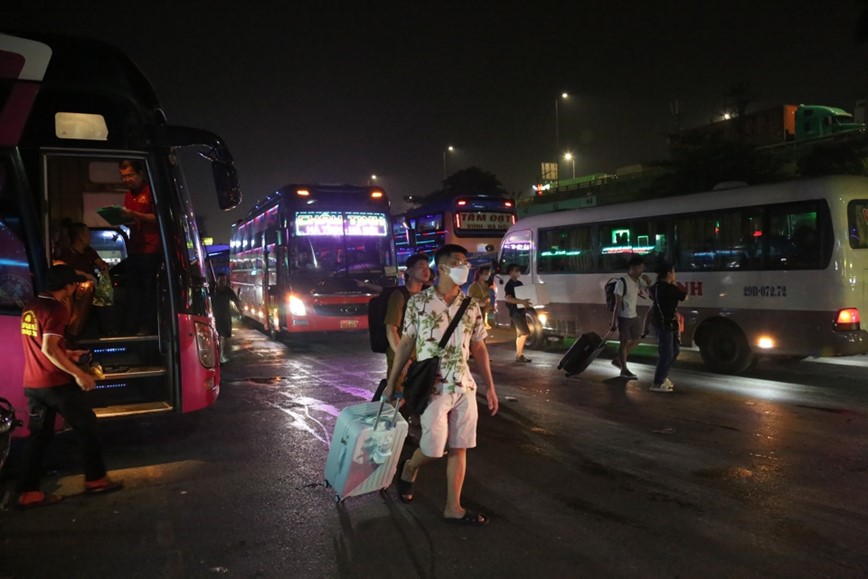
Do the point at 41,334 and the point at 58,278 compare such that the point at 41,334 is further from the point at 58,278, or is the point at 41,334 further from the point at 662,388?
the point at 662,388

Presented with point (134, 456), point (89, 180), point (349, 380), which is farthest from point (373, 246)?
point (134, 456)

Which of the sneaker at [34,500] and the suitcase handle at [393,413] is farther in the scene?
the sneaker at [34,500]

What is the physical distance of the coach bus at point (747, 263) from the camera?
29.5 ft

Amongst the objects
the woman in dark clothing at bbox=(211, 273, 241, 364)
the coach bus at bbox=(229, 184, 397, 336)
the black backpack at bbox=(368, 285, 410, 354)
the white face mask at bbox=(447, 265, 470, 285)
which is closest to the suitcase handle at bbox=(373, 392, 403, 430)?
the white face mask at bbox=(447, 265, 470, 285)

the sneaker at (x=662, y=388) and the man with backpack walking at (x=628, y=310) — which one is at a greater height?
the man with backpack walking at (x=628, y=310)

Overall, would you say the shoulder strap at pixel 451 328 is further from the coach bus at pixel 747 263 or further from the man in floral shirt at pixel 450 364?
the coach bus at pixel 747 263

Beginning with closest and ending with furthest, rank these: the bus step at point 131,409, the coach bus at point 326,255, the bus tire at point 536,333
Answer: the bus step at point 131,409, the bus tire at point 536,333, the coach bus at point 326,255

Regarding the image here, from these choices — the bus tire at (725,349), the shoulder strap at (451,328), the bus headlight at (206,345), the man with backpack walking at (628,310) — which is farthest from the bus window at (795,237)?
the bus headlight at (206,345)

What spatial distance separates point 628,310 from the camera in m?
9.90

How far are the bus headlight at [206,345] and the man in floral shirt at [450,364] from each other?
7.58 feet

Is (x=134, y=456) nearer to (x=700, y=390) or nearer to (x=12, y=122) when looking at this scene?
(x=12, y=122)

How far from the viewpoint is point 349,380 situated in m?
10.2

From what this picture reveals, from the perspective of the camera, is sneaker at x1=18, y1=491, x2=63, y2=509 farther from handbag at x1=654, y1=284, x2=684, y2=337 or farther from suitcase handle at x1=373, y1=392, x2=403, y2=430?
handbag at x1=654, y1=284, x2=684, y2=337

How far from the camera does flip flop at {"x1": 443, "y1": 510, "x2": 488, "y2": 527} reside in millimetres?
4430
